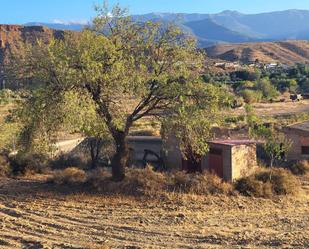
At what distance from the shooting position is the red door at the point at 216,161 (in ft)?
71.3

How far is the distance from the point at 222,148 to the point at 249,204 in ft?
13.5

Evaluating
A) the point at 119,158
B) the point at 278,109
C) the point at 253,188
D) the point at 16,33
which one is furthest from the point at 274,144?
the point at 16,33

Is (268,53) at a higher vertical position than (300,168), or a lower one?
higher

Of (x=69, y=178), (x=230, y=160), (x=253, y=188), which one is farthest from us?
(x=230, y=160)

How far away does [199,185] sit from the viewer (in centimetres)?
1875

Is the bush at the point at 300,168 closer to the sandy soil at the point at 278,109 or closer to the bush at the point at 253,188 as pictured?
the bush at the point at 253,188

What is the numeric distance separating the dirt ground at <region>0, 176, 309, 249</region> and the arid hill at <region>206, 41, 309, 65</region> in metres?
130

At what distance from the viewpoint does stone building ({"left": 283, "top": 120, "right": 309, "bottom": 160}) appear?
93.1 ft

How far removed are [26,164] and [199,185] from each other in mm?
8398

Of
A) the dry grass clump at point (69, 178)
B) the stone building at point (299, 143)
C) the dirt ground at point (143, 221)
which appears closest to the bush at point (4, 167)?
the dirt ground at point (143, 221)

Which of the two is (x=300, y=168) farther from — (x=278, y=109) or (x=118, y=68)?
(x=278, y=109)

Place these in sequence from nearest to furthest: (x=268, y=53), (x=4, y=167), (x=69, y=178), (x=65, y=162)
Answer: (x=69, y=178)
(x=4, y=167)
(x=65, y=162)
(x=268, y=53)

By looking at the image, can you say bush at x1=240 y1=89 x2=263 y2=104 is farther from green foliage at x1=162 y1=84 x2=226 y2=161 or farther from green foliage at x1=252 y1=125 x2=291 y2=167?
green foliage at x1=162 y1=84 x2=226 y2=161

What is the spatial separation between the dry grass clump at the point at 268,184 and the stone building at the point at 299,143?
7587 mm
